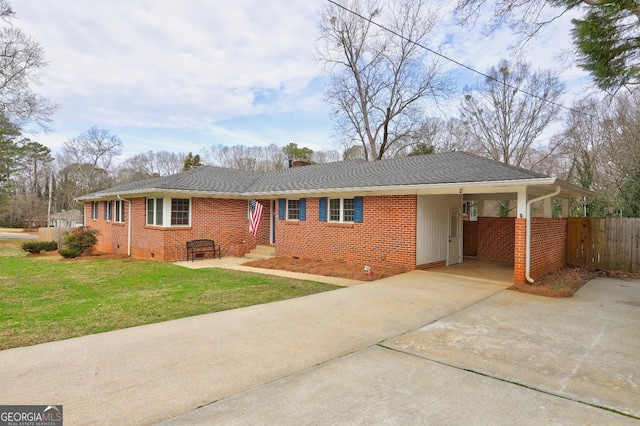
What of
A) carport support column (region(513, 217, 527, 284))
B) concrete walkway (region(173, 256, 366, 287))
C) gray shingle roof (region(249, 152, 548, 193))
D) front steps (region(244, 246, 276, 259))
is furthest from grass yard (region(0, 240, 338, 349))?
carport support column (region(513, 217, 527, 284))

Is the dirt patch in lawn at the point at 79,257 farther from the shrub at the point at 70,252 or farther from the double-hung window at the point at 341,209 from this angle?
the double-hung window at the point at 341,209

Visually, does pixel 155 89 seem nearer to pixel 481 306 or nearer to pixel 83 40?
pixel 83 40

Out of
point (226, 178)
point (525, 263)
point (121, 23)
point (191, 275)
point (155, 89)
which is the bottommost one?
point (191, 275)

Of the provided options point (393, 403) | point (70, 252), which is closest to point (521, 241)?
point (393, 403)

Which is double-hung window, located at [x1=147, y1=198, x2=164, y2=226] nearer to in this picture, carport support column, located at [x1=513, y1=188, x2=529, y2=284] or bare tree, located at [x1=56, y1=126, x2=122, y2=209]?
carport support column, located at [x1=513, y1=188, x2=529, y2=284]

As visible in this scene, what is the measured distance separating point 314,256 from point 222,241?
459 centimetres

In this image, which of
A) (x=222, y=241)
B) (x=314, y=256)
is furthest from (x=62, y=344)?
(x=222, y=241)

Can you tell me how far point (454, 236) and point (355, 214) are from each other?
365 centimetres

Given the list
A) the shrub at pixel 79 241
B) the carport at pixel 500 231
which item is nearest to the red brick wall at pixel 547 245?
the carport at pixel 500 231

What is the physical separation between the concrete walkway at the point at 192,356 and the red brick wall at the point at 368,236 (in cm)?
366

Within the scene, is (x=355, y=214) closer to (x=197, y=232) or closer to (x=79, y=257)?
(x=197, y=232)

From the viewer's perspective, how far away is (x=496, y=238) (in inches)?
533

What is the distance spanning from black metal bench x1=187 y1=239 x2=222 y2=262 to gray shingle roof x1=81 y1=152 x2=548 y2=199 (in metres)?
2.09

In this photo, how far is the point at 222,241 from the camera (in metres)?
Answer: 15.1
